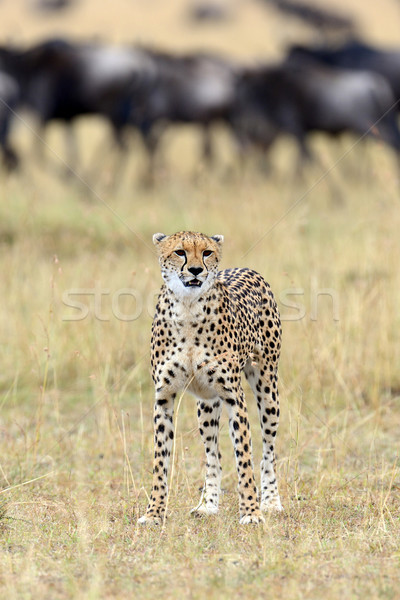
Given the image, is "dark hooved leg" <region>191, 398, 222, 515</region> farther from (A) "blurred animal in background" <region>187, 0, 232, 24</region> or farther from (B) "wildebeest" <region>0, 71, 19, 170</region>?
(A) "blurred animal in background" <region>187, 0, 232, 24</region>

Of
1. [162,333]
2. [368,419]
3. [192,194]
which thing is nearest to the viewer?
[162,333]

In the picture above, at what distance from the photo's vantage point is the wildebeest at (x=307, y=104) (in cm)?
1373

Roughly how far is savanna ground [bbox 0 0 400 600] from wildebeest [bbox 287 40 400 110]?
388cm

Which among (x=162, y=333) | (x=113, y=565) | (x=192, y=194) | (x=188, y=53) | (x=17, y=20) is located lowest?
(x=113, y=565)

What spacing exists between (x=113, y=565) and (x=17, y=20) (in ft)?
96.5

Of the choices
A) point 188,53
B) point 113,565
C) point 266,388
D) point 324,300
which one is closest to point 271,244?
point 324,300

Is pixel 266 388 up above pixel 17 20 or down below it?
below

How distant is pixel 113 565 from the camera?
3.66m

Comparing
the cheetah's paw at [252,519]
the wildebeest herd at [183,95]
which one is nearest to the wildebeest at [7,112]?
the wildebeest herd at [183,95]

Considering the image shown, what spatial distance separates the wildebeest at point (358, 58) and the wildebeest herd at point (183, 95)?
0.59 m

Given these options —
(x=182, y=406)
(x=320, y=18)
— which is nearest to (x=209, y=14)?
(x=320, y=18)

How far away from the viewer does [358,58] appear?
50.7ft

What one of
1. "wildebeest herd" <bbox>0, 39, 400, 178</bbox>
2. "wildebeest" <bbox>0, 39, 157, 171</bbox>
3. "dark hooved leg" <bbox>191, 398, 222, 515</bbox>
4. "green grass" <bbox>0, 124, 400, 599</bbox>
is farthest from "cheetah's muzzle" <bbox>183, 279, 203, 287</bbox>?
"wildebeest" <bbox>0, 39, 157, 171</bbox>

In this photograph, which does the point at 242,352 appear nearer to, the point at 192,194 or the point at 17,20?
the point at 192,194
